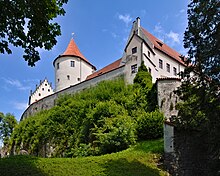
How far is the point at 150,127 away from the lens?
20.8 m

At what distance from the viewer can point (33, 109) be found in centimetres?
4200

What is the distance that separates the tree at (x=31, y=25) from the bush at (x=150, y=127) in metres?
13.7

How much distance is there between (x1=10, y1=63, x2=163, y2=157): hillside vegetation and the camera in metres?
20.7

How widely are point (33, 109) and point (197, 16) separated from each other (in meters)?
32.8

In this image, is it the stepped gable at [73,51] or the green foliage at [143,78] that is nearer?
the green foliage at [143,78]

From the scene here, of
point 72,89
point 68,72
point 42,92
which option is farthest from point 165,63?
point 42,92

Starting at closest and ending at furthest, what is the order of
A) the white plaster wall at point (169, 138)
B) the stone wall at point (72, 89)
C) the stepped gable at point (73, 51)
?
the white plaster wall at point (169, 138) < the stone wall at point (72, 89) < the stepped gable at point (73, 51)

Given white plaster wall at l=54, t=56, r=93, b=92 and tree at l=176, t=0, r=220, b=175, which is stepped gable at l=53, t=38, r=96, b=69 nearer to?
white plaster wall at l=54, t=56, r=93, b=92

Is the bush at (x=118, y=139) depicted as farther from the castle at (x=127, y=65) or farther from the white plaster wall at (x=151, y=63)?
the white plaster wall at (x=151, y=63)

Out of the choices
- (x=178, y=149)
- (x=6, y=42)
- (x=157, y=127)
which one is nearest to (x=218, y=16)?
(x=178, y=149)

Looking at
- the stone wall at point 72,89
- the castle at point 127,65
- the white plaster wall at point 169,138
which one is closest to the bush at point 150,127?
the castle at point 127,65

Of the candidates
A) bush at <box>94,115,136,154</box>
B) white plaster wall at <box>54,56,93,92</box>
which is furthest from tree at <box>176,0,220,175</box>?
white plaster wall at <box>54,56,93,92</box>

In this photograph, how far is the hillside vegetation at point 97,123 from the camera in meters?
20.7

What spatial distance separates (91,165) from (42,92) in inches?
1967
